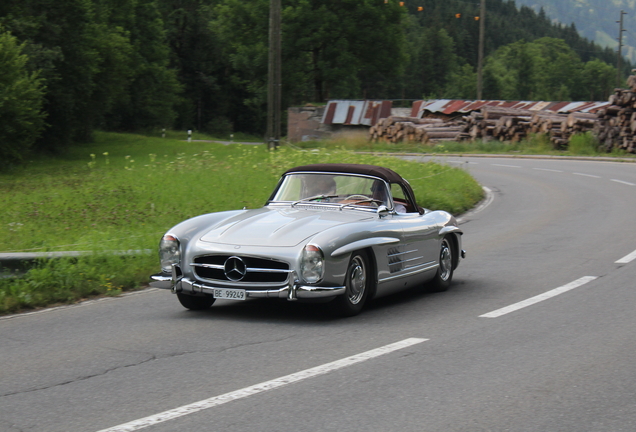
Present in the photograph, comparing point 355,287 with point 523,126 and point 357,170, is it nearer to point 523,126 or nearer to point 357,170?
point 357,170

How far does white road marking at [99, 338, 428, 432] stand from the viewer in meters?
4.45

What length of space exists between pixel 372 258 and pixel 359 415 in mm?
3175

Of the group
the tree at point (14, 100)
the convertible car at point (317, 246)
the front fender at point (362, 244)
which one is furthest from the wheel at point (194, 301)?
the tree at point (14, 100)

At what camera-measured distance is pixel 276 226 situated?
7586mm

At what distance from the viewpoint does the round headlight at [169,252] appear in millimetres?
7652

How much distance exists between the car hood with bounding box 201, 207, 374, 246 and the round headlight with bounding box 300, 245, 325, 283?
192 millimetres

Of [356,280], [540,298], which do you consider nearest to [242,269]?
[356,280]

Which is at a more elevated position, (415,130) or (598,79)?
(598,79)

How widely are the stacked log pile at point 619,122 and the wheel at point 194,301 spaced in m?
30.7

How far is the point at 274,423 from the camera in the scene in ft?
14.6

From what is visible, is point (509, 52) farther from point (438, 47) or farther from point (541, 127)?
point (541, 127)

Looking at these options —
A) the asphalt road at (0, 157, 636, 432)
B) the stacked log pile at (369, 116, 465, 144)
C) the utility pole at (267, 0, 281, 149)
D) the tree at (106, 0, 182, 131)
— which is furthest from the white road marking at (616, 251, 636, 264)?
the tree at (106, 0, 182, 131)

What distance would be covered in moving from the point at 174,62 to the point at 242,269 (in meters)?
82.3

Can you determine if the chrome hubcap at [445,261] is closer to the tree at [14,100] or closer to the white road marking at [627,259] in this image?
the white road marking at [627,259]
